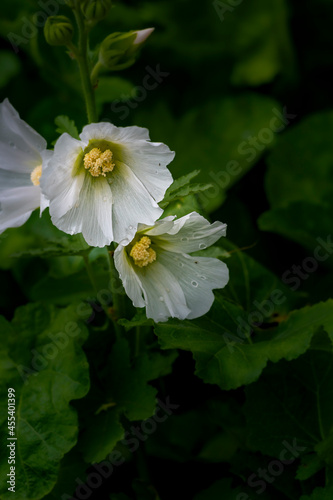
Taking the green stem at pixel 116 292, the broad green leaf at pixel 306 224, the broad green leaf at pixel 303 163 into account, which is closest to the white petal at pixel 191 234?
the green stem at pixel 116 292

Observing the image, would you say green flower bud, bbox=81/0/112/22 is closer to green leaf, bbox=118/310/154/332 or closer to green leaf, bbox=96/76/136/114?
green leaf, bbox=118/310/154/332

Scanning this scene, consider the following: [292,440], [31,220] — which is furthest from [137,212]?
[31,220]

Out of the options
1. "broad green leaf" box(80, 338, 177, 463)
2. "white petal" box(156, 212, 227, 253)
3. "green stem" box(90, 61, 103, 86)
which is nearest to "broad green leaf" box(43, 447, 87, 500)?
"broad green leaf" box(80, 338, 177, 463)

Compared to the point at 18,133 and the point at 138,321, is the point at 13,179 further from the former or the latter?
the point at 138,321

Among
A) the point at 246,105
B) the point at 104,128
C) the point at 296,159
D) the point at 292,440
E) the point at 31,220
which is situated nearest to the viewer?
the point at 104,128

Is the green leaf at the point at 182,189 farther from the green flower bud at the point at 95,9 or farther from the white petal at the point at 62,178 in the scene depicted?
the green flower bud at the point at 95,9

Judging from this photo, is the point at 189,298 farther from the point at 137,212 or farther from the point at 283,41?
the point at 283,41
